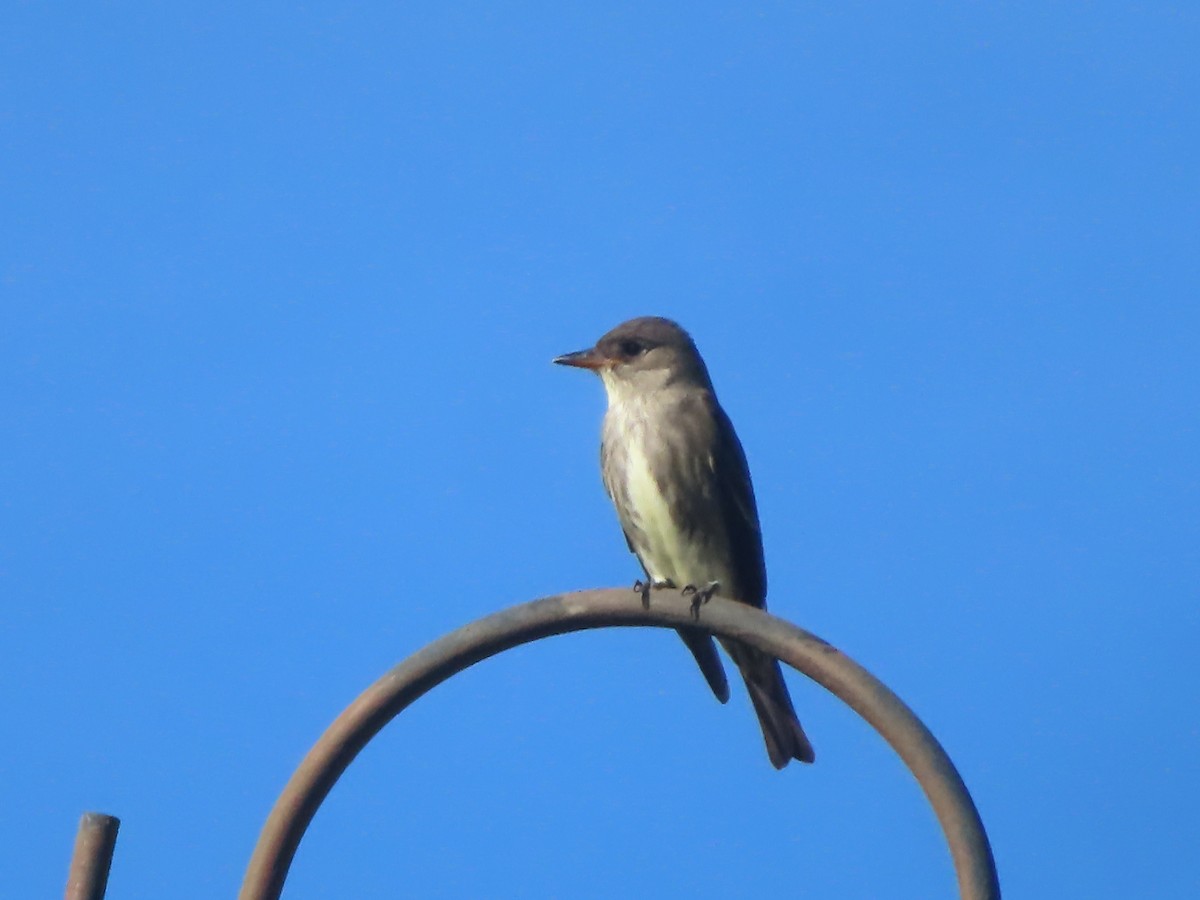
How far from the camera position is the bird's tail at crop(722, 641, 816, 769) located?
6.96 m

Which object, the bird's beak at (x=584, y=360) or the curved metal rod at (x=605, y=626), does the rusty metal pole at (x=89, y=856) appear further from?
the bird's beak at (x=584, y=360)

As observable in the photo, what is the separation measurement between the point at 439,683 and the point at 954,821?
131 centimetres

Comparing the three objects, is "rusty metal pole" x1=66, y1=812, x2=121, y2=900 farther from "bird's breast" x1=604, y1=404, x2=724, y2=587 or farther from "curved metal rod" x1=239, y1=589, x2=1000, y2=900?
"bird's breast" x1=604, y1=404, x2=724, y2=587

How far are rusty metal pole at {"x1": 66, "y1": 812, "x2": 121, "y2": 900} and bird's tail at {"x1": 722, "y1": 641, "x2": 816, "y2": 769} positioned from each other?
3.35 metres

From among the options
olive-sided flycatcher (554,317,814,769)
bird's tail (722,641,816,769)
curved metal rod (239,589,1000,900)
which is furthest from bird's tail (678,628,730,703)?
curved metal rod (239,589,1000,900)

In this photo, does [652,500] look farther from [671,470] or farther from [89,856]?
[89,856]

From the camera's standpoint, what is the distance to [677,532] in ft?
26.5

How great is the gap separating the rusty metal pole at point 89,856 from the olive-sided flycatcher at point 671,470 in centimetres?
419

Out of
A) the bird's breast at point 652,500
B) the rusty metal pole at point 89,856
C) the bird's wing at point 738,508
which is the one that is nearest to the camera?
the rusty metal pole at point 89,856

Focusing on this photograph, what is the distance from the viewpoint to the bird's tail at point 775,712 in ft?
22.9

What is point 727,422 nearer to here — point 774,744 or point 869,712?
point 774,744

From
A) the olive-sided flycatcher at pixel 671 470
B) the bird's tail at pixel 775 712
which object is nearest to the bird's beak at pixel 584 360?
the olive-sided flycatcher at pixel 671 470

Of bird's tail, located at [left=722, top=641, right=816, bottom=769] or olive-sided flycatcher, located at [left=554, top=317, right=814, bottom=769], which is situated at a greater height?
olive-sided flycatcher, located at [left=554, top=317, right=814, bottom=769]

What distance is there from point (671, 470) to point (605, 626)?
325 centimetres
